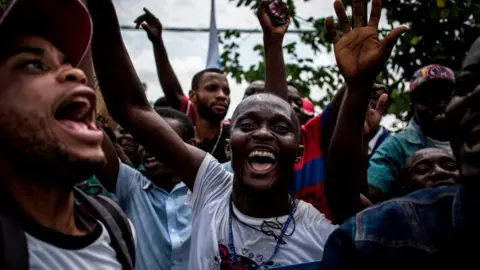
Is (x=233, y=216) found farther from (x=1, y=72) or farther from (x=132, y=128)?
(x=1, y=72)

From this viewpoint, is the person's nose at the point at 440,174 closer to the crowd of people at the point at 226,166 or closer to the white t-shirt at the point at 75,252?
the crowd of people at the point at 226,166

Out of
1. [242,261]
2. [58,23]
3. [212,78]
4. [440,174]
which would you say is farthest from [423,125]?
[58,23]

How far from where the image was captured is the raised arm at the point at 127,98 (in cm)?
270

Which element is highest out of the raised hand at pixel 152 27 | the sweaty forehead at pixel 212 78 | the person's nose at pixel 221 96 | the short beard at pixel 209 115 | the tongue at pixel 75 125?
the raised hand at pixel 152 27

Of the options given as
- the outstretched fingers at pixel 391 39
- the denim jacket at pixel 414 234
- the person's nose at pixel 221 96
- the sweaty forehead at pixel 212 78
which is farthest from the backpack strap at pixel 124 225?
the sweaty forehead at pixel 212 78

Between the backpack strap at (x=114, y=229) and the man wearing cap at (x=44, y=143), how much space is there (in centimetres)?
3

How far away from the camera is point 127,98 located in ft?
9.37

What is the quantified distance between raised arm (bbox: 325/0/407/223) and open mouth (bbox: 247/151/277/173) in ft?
0.98

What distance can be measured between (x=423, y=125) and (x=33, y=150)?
346cm

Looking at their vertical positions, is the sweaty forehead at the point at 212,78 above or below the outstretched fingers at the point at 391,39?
above

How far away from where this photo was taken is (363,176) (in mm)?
3320

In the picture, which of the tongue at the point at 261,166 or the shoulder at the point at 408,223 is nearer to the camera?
the shoulder at the point at 408,223

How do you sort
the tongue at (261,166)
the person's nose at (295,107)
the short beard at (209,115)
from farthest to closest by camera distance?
the short beard at (209,115)
the person's nose at (295,107)
the tongue at (261,166)

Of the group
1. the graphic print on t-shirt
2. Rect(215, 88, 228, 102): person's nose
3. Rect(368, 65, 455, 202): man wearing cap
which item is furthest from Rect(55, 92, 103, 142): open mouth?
Rect(215, 88, 228, 102): person's nose
